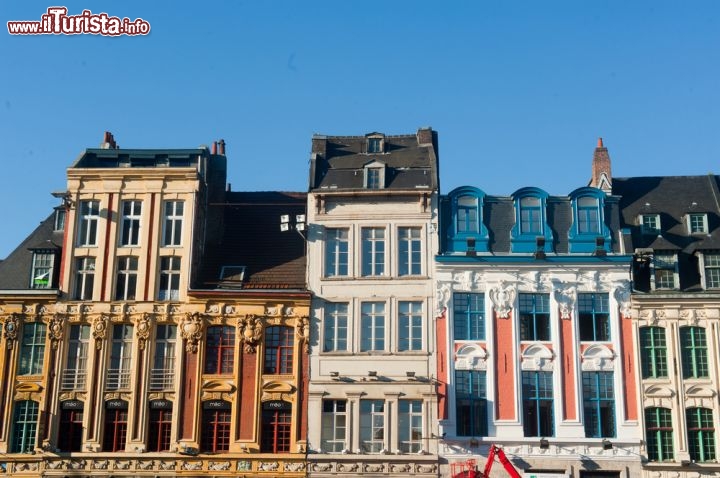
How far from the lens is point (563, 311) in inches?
1591

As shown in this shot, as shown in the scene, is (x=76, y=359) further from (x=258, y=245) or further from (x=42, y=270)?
(x=258, y=245)

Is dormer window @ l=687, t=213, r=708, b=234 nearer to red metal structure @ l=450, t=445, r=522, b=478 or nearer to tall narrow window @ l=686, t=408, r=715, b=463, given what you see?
tall narrow window @ l=686, t=408, r=715, b=463

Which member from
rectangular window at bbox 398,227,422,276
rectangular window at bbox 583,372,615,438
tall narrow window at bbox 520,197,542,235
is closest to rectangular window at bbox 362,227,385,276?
rectangular window at bbox 398,227,422,276

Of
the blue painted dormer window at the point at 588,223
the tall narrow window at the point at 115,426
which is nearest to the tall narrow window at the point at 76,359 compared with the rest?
the tall narrow window at the point at 115,426

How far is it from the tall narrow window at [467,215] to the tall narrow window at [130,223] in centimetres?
1488

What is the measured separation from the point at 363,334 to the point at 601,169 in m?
15.3

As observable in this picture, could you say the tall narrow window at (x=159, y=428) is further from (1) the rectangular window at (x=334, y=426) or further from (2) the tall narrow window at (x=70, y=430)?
(1) the rectangular window at (x=334, y=426)

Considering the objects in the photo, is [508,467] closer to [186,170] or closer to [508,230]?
[508,230]

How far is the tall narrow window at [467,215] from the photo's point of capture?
42156mm

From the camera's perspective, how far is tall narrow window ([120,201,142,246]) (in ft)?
140

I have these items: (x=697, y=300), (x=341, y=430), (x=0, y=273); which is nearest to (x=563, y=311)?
(x=697, y=300)

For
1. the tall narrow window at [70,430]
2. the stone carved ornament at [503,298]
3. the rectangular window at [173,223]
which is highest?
the rectangular window at [173,223]

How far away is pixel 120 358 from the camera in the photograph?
41062 millimetres

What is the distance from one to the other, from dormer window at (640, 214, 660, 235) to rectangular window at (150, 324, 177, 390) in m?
22.3
